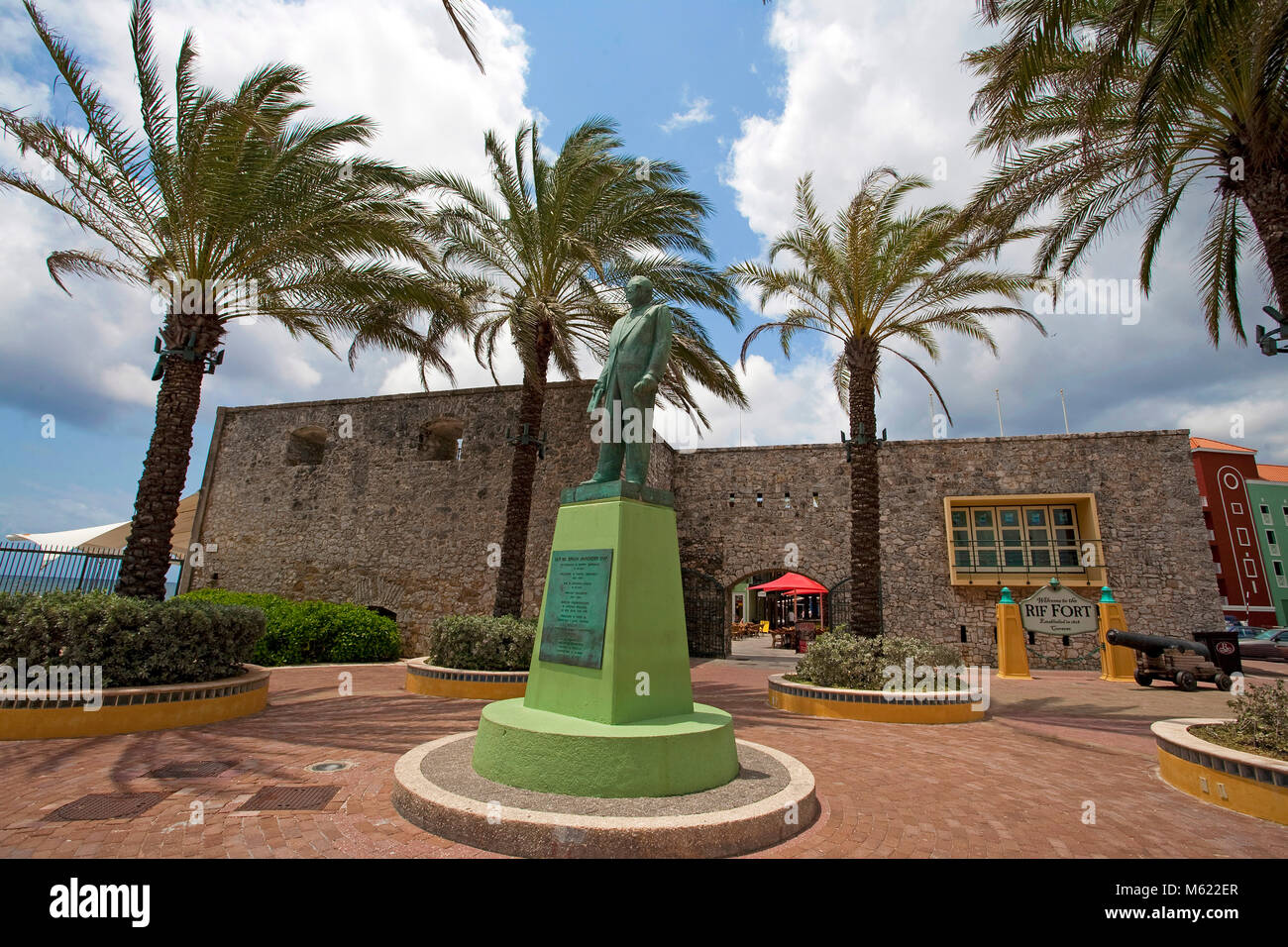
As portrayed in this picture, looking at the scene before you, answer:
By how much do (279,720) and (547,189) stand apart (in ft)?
29.2

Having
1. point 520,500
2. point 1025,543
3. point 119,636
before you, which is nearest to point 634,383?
point 119,636

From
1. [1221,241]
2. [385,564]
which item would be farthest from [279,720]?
[1221,241]

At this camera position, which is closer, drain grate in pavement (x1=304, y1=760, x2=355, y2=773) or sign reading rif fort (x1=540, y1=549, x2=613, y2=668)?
sign reading rif fort (x1=540, y1=549, x2=613, y2=668)

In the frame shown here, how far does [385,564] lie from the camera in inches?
584

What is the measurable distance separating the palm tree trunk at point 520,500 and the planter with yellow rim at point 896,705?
498 centimetres

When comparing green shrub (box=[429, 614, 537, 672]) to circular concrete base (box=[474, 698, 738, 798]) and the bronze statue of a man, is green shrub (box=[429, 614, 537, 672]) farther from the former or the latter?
circular concrete base (box=[474, 698, 738, 798])

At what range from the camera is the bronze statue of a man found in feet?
16.0

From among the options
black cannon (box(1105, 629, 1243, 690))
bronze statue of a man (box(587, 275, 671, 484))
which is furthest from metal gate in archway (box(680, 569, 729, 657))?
bronze statue of a man (box(587, 275, 671, 484))

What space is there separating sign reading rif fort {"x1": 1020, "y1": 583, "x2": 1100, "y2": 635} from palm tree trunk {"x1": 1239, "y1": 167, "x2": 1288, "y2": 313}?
827 cm

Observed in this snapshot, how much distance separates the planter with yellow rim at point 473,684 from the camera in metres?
8.36

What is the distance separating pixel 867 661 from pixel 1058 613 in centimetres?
798

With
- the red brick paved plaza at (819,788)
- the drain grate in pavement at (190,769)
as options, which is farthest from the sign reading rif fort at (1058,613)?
the drain grate in pavement at (190,769)

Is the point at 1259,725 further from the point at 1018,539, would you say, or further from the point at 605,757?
the point at 1018,539

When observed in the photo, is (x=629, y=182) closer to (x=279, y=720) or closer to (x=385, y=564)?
(x=279, y=720)
